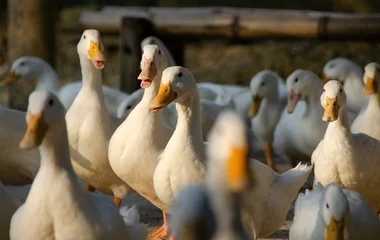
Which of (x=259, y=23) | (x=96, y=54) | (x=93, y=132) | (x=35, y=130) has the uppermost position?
(x=35, y=130)

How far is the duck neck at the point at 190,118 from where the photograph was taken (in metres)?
7.08

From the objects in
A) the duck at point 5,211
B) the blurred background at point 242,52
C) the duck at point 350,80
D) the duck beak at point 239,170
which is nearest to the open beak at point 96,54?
the duck at point 5,211

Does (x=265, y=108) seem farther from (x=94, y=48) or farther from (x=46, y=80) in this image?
(x=94, y=48)

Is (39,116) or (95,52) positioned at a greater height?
(39,116)

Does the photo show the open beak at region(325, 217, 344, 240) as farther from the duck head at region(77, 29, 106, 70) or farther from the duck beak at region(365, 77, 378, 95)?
the duck beak at region(365, 77, 378, 95)

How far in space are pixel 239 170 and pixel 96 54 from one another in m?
3.88

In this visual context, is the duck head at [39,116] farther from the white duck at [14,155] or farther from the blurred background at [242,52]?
the blurred background at [242,52]

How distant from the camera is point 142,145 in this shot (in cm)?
753

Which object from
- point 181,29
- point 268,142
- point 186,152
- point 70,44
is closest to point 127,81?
point 181,29

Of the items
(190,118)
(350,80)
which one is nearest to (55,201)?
(190,118)

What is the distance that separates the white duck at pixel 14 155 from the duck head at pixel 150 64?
927mm

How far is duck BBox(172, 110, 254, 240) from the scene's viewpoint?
4.30 m

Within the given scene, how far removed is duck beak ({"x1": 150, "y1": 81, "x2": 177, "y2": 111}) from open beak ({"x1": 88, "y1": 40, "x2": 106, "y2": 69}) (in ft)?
4.06

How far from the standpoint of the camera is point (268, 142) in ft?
36.3
